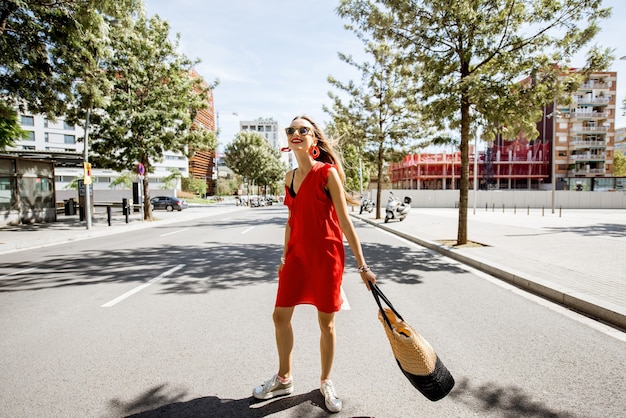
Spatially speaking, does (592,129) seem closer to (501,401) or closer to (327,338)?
(501,401)

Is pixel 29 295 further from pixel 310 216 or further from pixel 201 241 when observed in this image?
pixel 201 241

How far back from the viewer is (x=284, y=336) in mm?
2434

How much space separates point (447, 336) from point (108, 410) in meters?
2.97

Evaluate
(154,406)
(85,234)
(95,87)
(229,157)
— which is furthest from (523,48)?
(229,157)

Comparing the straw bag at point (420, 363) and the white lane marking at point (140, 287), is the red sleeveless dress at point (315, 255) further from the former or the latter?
the white lane marking at point (140, 287)

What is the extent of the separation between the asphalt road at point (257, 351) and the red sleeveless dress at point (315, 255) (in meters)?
0.76

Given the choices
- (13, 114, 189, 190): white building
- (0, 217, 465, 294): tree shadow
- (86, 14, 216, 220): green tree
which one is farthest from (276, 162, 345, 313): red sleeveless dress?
(13, 114, 189, 190): white building

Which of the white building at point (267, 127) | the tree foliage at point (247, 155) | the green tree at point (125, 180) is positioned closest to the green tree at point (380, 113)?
the tree foliage at point (247, 155)

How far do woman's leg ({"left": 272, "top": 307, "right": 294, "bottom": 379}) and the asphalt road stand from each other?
21 cm

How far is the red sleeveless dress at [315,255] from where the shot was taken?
228 cm

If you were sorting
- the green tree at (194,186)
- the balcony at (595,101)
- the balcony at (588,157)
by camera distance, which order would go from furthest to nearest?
the green tree at (194,186) < the balcony at (588,157) < the balcony at (595,101)

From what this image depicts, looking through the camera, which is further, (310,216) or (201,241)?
(201,241)

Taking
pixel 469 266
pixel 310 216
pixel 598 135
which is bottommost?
pixel 469 266

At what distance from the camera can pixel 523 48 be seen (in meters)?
8.37
